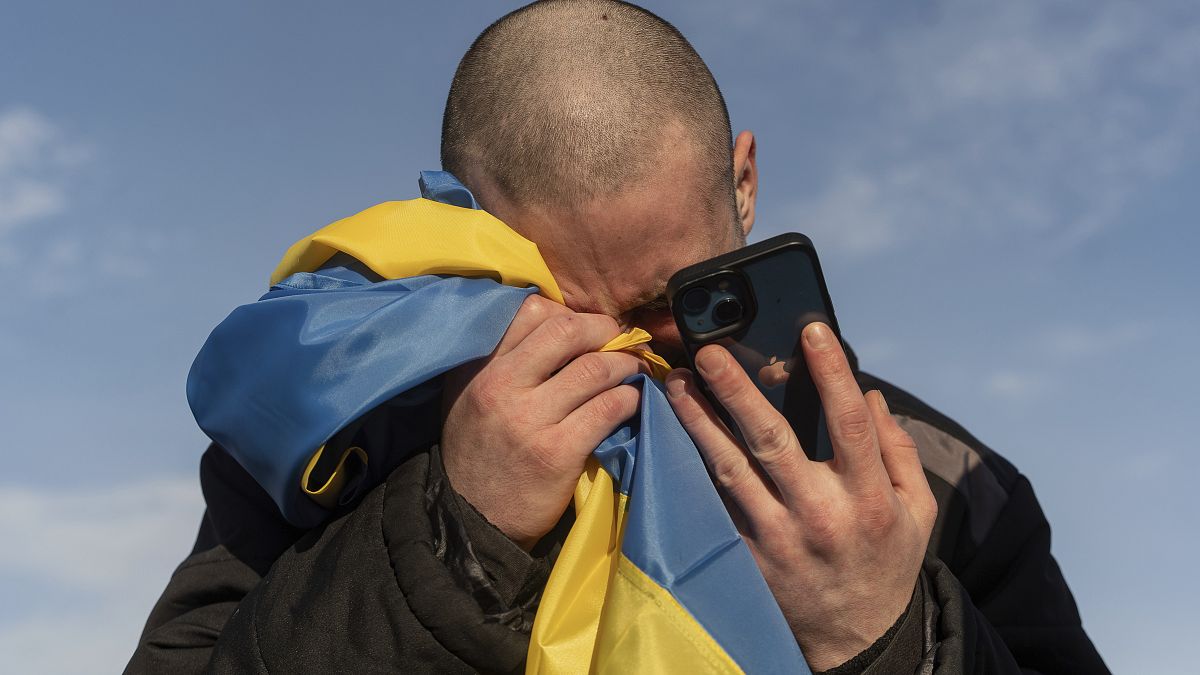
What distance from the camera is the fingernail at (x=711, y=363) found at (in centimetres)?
176

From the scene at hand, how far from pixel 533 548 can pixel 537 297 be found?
1.61 feet

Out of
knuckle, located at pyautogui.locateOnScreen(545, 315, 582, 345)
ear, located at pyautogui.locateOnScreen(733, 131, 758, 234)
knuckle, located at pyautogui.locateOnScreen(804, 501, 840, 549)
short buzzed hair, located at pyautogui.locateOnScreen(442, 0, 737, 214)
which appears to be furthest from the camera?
ear, located at pyautogui.locateOnScreen(733, 131, 758, 234)

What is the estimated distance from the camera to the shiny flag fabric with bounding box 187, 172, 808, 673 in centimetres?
171

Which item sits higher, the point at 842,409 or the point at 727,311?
the point at 727,311

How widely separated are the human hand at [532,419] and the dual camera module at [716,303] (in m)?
0.20

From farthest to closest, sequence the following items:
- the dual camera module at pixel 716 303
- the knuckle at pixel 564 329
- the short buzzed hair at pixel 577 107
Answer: the short buzzed hair at pixel 577 107
the knuckle at pixel 564 329
the dual camera module at pixel 716 303

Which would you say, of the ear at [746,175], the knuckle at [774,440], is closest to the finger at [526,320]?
the knuckle at [774,440]

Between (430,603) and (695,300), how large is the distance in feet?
2.30

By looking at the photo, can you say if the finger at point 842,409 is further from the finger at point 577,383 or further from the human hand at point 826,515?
the finger at point 577,383

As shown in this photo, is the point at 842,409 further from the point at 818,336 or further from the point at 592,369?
the point at 592,369

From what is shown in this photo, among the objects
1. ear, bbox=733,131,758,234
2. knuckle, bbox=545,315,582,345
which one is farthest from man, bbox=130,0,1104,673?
ear, bbox=733,131,758,234

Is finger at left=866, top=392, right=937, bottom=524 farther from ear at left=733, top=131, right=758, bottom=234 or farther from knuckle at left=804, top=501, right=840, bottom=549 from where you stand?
ear at left=733, top=131, right=758, bottom=234

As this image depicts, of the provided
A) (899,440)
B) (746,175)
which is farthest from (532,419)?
(746,175)

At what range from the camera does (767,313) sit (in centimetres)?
182
